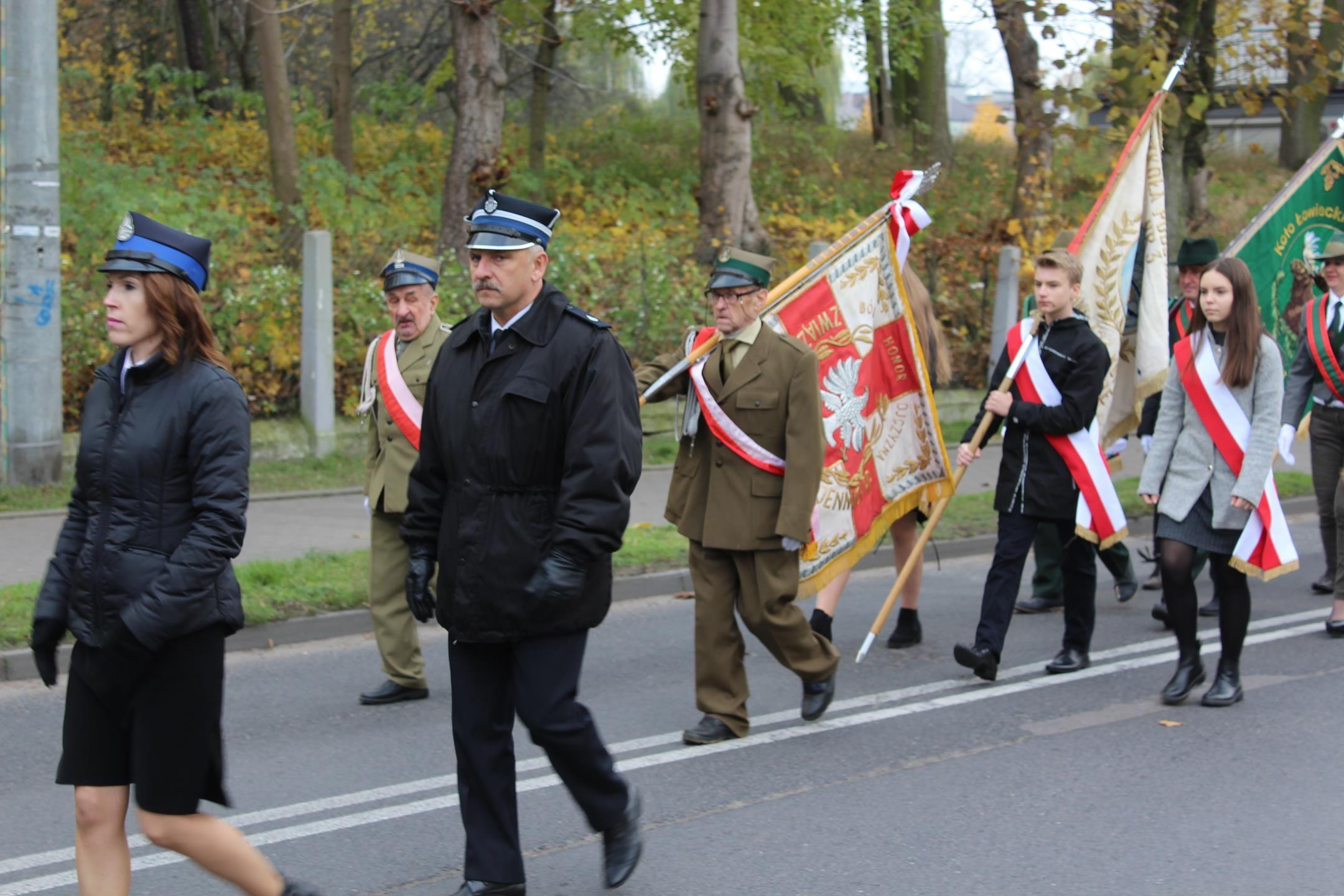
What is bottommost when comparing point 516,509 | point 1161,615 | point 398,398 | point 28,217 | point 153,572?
point 1161,615

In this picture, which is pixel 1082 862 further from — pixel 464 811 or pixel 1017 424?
pixel 1017 424

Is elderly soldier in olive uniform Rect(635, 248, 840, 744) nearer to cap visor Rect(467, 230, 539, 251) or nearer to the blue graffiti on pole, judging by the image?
cap visor Rect(467, 230, 539, 251)

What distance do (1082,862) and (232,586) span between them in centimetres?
269

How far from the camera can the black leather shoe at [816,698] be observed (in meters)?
6.15

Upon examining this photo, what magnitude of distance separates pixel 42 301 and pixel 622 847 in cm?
768

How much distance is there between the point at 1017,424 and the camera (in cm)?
693

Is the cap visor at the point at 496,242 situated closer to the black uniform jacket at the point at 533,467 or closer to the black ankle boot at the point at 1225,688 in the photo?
the black uniform jacket at the point at 533,467

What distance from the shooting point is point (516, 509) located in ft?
13.0

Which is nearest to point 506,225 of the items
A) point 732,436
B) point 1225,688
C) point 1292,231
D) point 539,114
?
point 732,436

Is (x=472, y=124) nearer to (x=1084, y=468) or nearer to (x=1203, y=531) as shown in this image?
(x=1084, y=468)

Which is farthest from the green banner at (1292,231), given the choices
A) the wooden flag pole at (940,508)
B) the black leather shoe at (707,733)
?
the black leather shoe at (707,733)

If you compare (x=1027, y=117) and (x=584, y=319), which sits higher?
(x=1027, y=117)

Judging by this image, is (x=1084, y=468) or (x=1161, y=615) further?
(x=1161, y=615)

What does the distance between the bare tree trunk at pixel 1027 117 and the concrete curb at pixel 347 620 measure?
12.6 feet
